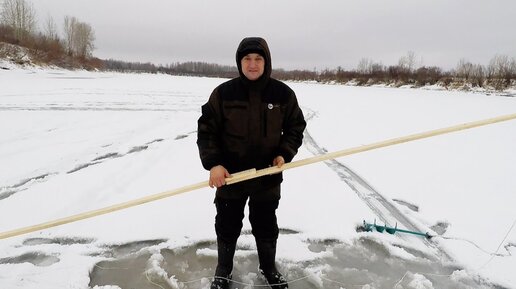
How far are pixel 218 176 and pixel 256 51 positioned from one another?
732mm

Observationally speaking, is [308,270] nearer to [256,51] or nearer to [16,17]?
[256,51]

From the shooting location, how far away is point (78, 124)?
789 centimetres

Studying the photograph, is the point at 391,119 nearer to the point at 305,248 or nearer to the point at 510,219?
the point at 510,219

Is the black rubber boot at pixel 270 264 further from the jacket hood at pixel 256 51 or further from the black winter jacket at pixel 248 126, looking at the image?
the jacket hood at pixel 256 51

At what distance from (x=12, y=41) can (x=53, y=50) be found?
5.47m

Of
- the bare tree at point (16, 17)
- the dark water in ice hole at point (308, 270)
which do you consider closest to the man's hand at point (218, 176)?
the dark water in ice hole at point (308, 270)

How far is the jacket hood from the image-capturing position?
192 centimetres

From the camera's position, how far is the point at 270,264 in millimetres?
2389

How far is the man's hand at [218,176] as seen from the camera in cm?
198

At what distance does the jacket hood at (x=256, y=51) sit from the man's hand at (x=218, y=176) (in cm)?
53

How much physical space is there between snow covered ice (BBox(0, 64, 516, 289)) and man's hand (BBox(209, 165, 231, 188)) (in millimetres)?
857

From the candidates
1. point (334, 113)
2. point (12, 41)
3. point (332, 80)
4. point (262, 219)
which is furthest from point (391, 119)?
point (332, 80)

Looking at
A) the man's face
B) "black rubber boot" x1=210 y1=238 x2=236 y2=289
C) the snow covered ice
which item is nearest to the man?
the man's face

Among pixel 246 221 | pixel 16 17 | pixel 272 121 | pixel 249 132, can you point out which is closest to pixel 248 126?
pixel 249 132
